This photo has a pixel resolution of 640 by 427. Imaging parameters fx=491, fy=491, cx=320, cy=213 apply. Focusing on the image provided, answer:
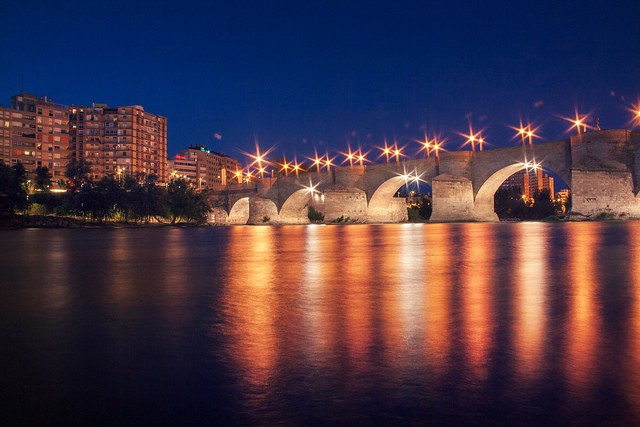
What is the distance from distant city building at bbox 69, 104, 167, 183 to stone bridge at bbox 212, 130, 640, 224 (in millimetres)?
50342

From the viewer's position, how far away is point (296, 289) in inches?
251

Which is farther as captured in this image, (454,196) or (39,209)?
(39,209)

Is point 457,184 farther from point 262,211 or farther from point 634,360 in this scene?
point 634,360

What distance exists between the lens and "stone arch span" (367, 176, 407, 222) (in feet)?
176

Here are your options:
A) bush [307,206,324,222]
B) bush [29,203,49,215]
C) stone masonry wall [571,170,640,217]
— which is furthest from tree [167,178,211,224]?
stone masonry wall [571,170,640,217]

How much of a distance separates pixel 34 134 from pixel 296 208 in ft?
201

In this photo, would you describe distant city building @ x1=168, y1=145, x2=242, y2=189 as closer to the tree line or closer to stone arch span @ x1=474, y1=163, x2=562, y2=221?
the tree line

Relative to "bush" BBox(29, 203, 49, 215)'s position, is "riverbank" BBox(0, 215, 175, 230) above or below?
below

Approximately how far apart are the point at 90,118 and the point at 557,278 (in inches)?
4752

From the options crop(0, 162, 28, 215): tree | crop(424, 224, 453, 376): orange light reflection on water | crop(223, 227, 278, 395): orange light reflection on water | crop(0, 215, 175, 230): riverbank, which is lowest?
crop(223, 227, 278, 395): orange light reflection on water

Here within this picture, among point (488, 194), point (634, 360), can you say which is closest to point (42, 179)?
point (488, 194)

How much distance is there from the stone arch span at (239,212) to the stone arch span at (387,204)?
20991 mm

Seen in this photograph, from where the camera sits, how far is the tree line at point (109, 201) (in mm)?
44438

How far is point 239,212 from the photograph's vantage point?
242 ft
